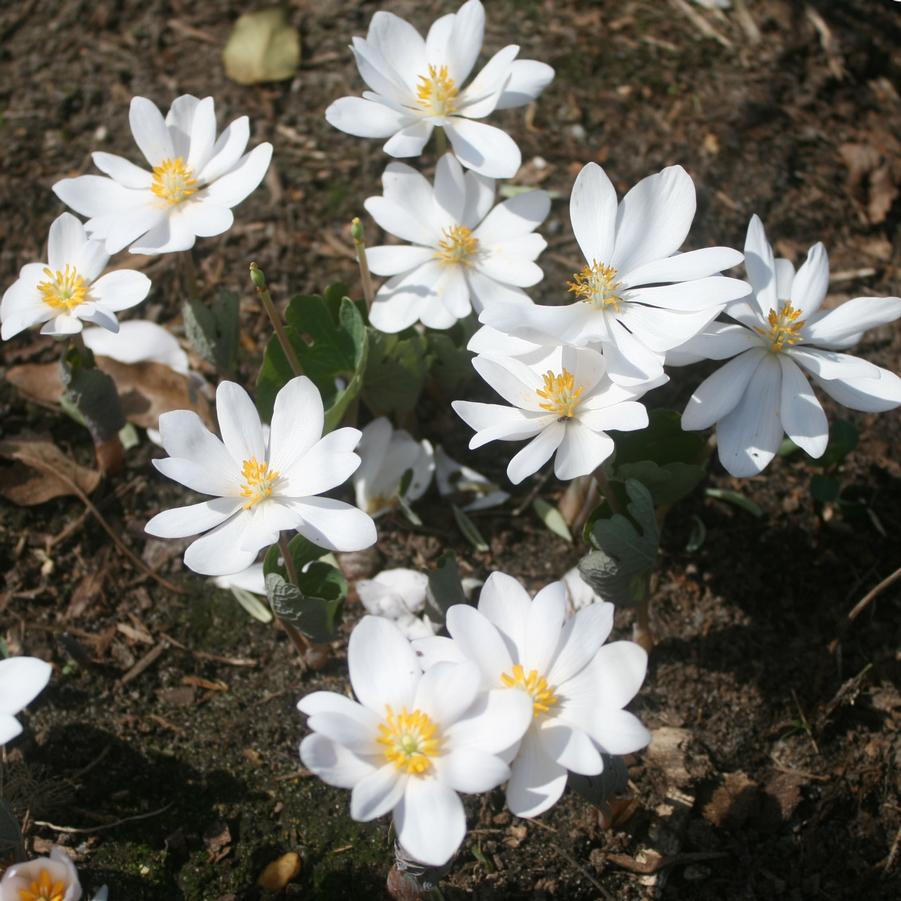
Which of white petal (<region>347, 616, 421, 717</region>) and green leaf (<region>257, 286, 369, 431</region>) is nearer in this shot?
white petal (<region>347, 616, 421, 717</region>)

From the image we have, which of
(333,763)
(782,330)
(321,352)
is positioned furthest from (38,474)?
(782,330)

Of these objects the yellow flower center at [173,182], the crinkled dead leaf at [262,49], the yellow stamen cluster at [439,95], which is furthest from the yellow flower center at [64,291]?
the crinkled dead leaf at [262,49]

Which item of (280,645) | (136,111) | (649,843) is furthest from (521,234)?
(649,843)

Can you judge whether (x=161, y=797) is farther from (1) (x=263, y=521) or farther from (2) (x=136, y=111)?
(2) (x=136, y=111)

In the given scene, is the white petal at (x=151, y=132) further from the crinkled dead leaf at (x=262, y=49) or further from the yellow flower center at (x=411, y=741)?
the yellow flower center at (x=411, y=741)

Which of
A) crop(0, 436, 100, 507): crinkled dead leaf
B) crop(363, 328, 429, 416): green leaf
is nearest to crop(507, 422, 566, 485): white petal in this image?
crop(363, 328, 429, 416): green leaf

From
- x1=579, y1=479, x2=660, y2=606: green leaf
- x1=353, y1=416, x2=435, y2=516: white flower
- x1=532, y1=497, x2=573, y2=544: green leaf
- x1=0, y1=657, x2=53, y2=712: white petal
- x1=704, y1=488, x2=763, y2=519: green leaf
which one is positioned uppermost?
x1=0, y1=657, x2=53, y2=712: white petal

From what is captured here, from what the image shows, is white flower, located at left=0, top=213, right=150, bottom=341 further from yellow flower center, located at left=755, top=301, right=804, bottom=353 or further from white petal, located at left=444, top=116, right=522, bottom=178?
yellow flower center, located at left=755, top=301, right=804, bottom=353
